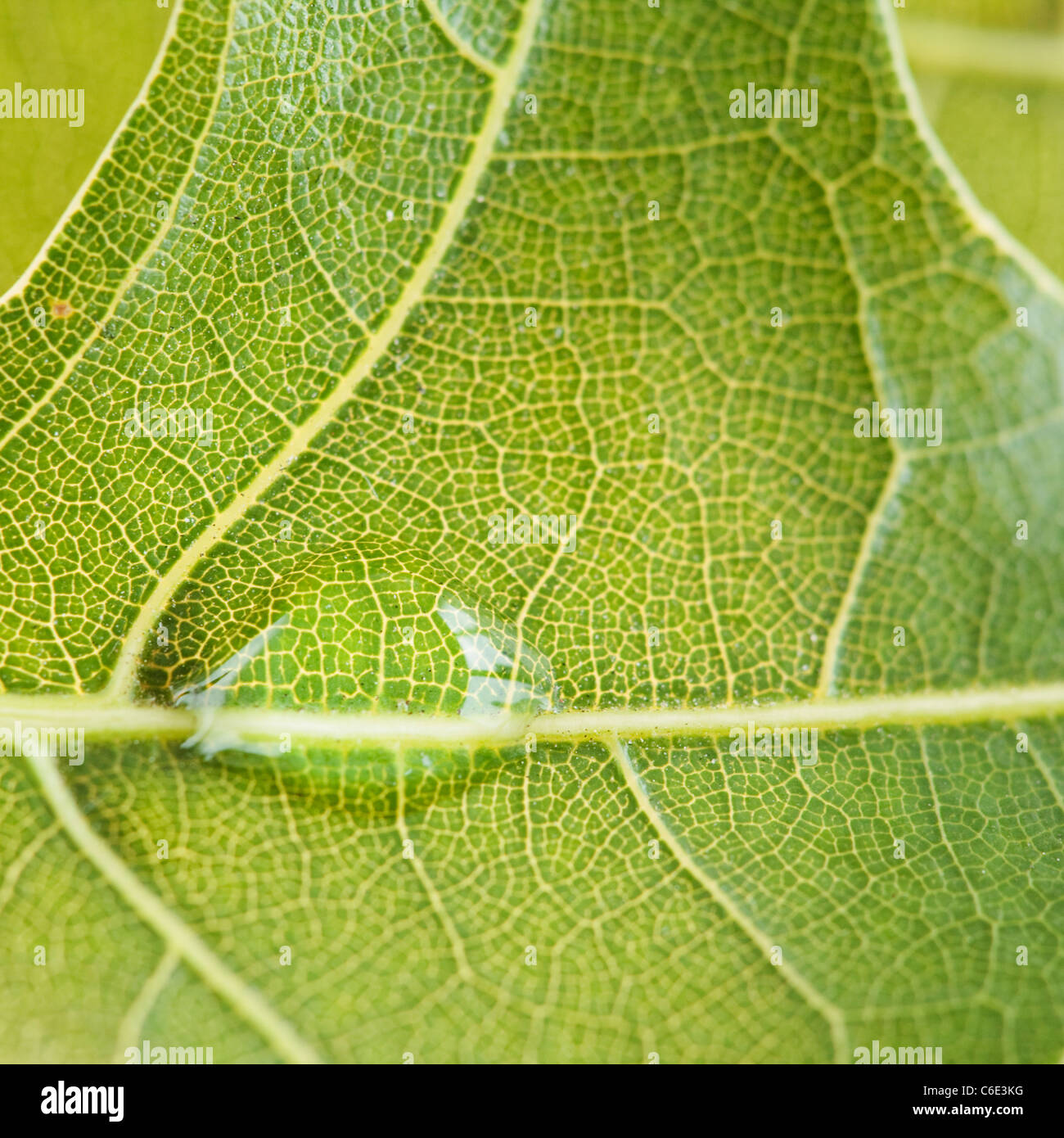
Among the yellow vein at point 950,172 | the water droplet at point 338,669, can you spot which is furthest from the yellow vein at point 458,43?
the water droplet at point 338,669

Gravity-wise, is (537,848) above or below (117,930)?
above

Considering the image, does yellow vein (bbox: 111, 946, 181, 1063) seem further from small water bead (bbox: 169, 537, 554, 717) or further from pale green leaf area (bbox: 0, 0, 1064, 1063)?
small water bead (bbox: 169, 537, 554, 717)

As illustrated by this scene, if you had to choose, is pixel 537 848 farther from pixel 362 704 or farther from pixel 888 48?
pixel 888 48

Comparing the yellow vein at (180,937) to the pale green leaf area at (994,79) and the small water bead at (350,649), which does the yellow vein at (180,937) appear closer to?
the small water bead at (350,649)

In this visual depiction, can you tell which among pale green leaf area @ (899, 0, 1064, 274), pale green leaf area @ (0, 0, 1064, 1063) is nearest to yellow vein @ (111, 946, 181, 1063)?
pale green leaf area @ (0, 0, 1064, 1063)

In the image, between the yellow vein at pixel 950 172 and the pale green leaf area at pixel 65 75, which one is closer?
the yellow vein at pixel 950 172
